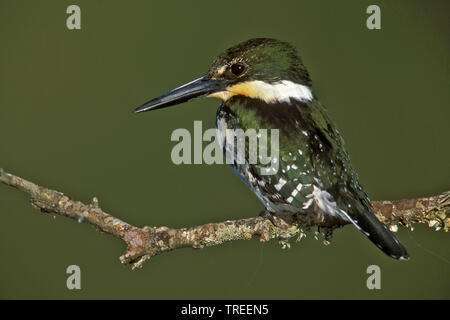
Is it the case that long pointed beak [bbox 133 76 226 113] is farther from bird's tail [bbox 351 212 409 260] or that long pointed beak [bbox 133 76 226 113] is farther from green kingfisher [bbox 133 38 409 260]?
bird's tail [bbox 351 212 409 260]

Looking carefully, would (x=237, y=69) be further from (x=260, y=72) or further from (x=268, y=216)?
(x=268, y=216)

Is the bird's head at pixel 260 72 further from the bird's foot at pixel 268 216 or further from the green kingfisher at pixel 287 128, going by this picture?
the bird's foot at pixel 268 216

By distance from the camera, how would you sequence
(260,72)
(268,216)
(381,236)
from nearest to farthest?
(381,236) → (268,216) → (260,72)

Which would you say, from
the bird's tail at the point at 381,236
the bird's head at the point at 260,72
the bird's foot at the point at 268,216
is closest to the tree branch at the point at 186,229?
the bird's foot at the point at 268,216

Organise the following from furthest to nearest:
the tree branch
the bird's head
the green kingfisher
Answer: the bird's head, the green kingfisher, the tree branch

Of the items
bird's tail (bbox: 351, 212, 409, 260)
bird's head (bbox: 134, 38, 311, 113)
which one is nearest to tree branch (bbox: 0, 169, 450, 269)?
bird's tail (bbox: 351, 212, 409, 260)

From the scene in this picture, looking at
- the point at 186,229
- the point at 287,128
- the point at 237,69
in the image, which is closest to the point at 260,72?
the point at 237,69

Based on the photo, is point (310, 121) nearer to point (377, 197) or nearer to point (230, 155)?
point (230, 155)

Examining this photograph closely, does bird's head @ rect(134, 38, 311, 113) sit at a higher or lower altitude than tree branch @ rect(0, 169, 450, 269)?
higher
